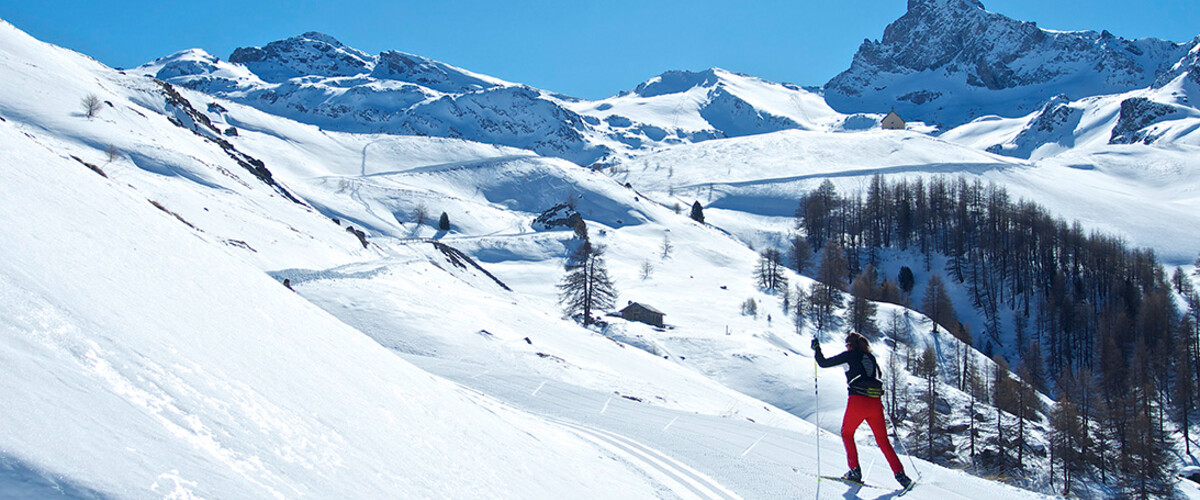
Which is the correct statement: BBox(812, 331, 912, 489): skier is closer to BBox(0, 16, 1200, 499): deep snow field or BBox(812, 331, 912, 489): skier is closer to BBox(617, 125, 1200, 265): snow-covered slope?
BBox(0, 16, 1200, 499): deep snow field

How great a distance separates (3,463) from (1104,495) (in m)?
46.5

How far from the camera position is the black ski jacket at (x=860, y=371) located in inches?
320

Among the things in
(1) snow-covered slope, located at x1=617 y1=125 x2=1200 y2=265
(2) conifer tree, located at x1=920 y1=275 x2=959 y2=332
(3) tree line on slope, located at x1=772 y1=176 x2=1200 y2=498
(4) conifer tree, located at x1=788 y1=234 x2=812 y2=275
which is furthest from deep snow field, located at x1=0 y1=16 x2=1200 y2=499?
(1) snow-covered slope, located at x1=617 y1=125 x2=1200 y2=265

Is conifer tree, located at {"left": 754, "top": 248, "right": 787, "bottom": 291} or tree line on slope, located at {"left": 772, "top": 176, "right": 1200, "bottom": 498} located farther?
conifer tree, located at {"left": 754, "top": 248, "right": 787, "bottom": 291}

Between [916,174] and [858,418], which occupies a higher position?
[916,174]

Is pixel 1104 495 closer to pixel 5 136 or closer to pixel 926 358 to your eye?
pixel 926 358

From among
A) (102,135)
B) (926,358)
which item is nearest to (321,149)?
(102,135)

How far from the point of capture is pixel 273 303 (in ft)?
26.8

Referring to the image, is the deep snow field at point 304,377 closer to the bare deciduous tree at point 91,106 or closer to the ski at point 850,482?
the ski at point 850,482

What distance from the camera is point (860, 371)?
324 inches

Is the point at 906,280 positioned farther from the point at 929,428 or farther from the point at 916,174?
the point at 929,428

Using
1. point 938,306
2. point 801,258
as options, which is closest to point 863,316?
point 938,306

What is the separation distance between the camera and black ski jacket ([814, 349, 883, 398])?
8133mm

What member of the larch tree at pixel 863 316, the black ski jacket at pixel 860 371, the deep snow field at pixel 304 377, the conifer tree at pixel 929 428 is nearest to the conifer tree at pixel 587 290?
the deep snow field at pixel 304 377
